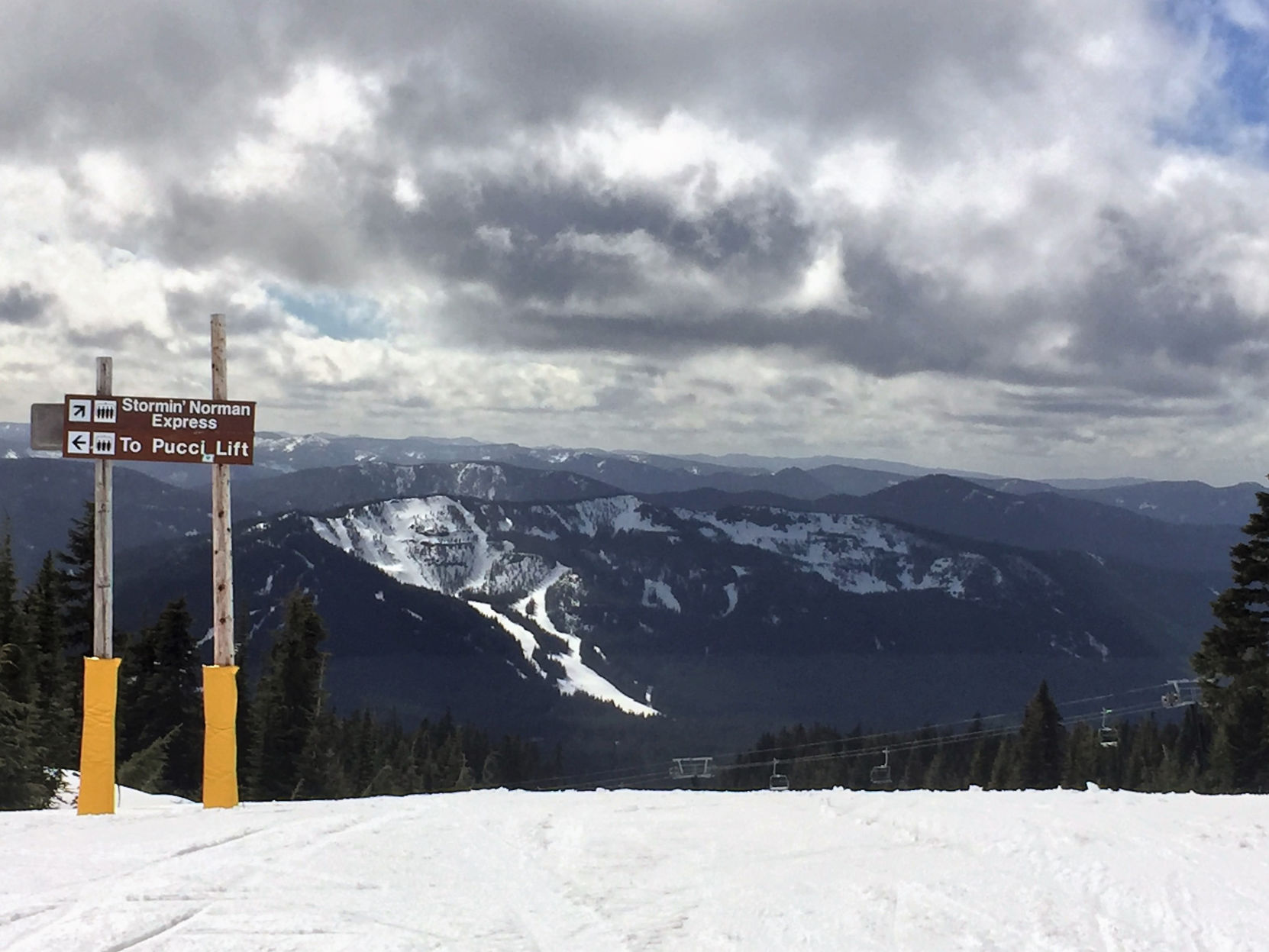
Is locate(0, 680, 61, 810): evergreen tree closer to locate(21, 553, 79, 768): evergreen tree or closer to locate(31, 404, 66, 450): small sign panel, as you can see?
locate(21, 553, 79, 768): evergreen tree

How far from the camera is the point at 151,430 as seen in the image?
1550 cm

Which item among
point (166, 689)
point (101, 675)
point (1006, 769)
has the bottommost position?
point (1006, 769)

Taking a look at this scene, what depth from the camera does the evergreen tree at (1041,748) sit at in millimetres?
65375

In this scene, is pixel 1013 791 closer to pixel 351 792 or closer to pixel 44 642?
pixel 44 642

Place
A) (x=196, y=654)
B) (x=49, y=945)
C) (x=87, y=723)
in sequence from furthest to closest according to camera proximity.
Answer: (x=196, y=654)
(x=87, y=723)
(x=49, y=945)

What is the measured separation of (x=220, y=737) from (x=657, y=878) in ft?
31.9

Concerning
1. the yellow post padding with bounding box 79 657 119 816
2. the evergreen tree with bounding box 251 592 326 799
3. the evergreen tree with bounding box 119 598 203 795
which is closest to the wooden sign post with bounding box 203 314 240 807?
the yellow post padding with bounding box 79 657 119 816

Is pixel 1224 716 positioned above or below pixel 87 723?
below

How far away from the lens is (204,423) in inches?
617

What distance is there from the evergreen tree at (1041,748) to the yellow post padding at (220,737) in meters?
60.3

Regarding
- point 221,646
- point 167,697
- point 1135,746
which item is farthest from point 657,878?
point 1135,746

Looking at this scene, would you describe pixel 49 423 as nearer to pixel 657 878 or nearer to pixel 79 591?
pixel 657 878

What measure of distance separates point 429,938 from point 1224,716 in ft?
132

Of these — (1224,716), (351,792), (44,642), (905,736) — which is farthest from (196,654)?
(905,736)
